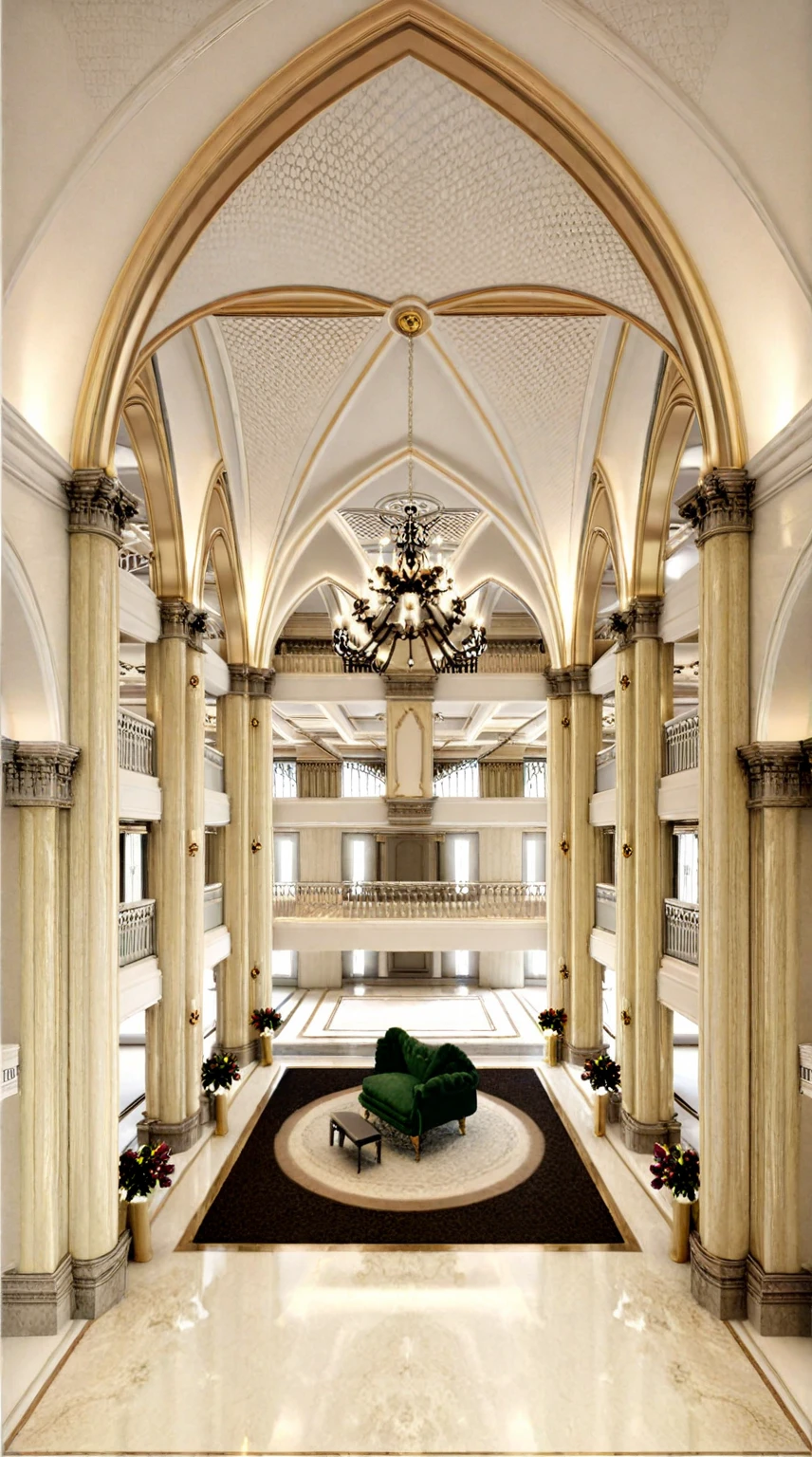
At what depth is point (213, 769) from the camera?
1134 centimetres

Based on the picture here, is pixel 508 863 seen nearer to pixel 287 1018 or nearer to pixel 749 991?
pixel 287 1018

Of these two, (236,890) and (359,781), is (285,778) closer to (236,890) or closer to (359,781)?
(359,781)

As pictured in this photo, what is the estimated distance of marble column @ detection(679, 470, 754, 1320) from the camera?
583cm

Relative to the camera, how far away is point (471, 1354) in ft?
18.4

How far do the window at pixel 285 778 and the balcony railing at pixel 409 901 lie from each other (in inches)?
272

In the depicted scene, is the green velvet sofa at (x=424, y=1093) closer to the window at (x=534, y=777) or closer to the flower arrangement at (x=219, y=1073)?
the flower arrangement at (x=219, y=1073)

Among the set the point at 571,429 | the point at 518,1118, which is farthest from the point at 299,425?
the point at 518,1118

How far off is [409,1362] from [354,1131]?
119 inches

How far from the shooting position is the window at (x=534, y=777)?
68.9 ft

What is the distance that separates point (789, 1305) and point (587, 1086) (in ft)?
17.7

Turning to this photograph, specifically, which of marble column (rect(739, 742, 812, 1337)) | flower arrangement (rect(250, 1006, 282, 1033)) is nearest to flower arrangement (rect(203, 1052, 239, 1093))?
flower arrangement (rect(250, 1006, 282, 1033))

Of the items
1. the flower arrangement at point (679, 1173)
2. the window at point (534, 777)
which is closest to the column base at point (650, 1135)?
the flower arrangement at point (679, 1173)

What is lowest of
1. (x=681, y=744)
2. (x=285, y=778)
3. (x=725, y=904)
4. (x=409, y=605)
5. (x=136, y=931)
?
(x=136, y=931)

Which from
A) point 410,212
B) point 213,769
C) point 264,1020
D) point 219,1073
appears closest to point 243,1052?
point 264,1020
